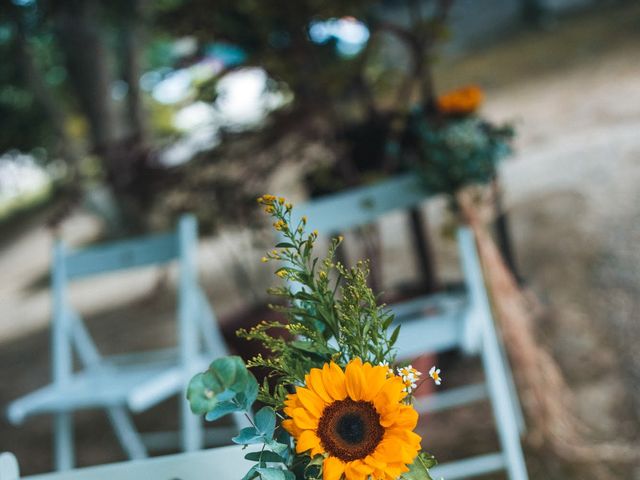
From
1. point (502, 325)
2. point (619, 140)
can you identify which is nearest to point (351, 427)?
point (502, 325)

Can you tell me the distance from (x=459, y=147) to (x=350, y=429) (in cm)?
193

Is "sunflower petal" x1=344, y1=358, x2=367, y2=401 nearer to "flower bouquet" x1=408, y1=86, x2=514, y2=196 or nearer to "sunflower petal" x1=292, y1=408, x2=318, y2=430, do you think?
"sunflower petal" x1=292, y1=408, x2=318, y2=430

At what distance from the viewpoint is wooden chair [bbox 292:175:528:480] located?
6.63 feet

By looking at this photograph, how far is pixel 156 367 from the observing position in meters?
2.49

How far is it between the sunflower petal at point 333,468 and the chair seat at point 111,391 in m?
1.56

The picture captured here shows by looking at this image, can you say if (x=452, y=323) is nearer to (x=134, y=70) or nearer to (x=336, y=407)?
(x=336, y=407)

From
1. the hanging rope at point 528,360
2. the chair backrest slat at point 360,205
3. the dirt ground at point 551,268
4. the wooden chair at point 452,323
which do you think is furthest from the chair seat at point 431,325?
the dirt ground at point 551,268

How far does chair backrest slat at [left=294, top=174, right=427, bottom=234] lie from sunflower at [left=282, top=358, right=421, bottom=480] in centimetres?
177

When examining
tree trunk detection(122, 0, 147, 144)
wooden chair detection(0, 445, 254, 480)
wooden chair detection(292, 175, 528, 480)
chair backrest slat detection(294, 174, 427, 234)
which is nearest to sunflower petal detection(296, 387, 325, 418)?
wooden chair detection(0, 445, 254, 480)

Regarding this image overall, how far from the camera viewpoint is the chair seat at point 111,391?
2094mm

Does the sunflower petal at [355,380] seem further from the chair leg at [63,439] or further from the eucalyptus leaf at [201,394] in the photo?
the chair leg at [63,439]

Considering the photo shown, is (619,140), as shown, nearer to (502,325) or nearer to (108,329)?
(502,325)

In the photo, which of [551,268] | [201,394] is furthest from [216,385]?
[551,268]

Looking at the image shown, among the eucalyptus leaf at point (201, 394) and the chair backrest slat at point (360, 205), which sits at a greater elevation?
the chair backrest slat at point (360, 205)
